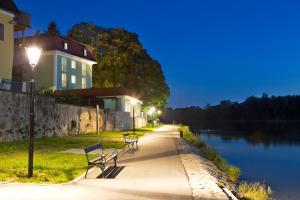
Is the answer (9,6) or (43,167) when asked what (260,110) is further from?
(43,167)

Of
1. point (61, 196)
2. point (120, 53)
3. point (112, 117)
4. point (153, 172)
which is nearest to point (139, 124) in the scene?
point (120, 53)

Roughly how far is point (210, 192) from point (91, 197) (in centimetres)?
289

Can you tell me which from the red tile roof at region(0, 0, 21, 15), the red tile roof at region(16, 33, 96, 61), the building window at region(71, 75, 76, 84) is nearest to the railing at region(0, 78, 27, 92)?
the red tile roof at region(0, 0, 21, 15)

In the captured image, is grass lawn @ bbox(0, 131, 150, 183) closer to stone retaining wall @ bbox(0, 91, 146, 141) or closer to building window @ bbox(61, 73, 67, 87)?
stone retaining wall @ bbox(0, 91, 146, 141)

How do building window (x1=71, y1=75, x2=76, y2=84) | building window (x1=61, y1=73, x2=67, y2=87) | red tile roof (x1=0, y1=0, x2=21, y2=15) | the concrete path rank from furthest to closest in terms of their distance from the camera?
building window (x1=71, y1=75, x2=76, y2=84)
building window (x1=61, y1=73, x2=67, y2=87)
red tile roof (x1=0, y1=0, x2=21, y2=15)
the concrete path

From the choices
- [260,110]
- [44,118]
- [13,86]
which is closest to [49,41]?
[44,118]

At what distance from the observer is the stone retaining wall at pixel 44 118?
75.3 ft

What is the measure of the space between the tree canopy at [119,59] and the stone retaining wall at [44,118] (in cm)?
2029

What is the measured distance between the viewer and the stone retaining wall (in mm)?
22959

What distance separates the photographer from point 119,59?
59625mm

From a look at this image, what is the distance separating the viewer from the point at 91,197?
876cm

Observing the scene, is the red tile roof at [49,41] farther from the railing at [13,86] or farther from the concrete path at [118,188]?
the concrete path at [118,188]

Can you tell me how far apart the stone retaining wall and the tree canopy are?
20.3 m

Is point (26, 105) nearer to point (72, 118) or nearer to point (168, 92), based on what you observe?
point (72, 118)
